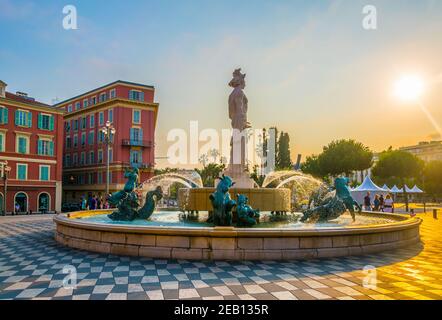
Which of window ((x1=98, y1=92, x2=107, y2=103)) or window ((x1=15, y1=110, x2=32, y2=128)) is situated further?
window ((x1=98, y1=92, x2=107, y2=103))

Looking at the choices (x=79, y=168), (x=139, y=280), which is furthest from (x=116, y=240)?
(x=79, y=168)

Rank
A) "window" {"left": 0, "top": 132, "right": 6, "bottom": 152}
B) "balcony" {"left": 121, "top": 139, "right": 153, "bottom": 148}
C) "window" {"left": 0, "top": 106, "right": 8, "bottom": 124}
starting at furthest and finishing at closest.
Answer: "balcony" {"left": 121, "top": 139, "right": 153, "bottom": 148} < "window" {"left": 0, "top": 106, "right": 8, "bottom": 124} < "window" {"left": 0, "top": 132, "right": 6, "bottom": 152}

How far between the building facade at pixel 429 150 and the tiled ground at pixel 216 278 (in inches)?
4352

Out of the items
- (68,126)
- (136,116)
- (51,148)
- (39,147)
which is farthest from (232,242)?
(68,126)

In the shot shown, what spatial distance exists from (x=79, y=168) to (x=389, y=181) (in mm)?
63270

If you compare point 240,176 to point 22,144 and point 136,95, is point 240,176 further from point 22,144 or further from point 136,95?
point 136,95

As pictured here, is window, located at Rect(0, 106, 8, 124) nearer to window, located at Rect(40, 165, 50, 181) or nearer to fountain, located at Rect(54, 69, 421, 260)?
window, located at Rect(40, 165, 50, 181)

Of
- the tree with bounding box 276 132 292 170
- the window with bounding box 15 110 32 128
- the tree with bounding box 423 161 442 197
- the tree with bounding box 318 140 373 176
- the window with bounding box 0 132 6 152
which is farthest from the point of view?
the tree with bounding box 423 161 442 197

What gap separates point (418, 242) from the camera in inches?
411

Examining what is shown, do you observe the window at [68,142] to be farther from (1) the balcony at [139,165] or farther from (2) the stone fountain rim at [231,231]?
(2) the stone fountain rim at [231,231]

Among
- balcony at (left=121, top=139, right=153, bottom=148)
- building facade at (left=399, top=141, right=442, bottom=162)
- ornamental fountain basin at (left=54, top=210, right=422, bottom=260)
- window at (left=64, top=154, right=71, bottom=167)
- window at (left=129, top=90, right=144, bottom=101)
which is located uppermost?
window at (left=129, top=90, right=144, bottom=101)

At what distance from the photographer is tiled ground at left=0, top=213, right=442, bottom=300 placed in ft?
16.7

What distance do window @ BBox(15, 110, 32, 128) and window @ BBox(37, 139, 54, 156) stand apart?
87.7 inches

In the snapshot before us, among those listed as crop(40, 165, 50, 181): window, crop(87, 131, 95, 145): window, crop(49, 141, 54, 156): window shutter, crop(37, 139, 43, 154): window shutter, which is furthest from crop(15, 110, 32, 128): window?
crop(87, 131, 95, 145): window
